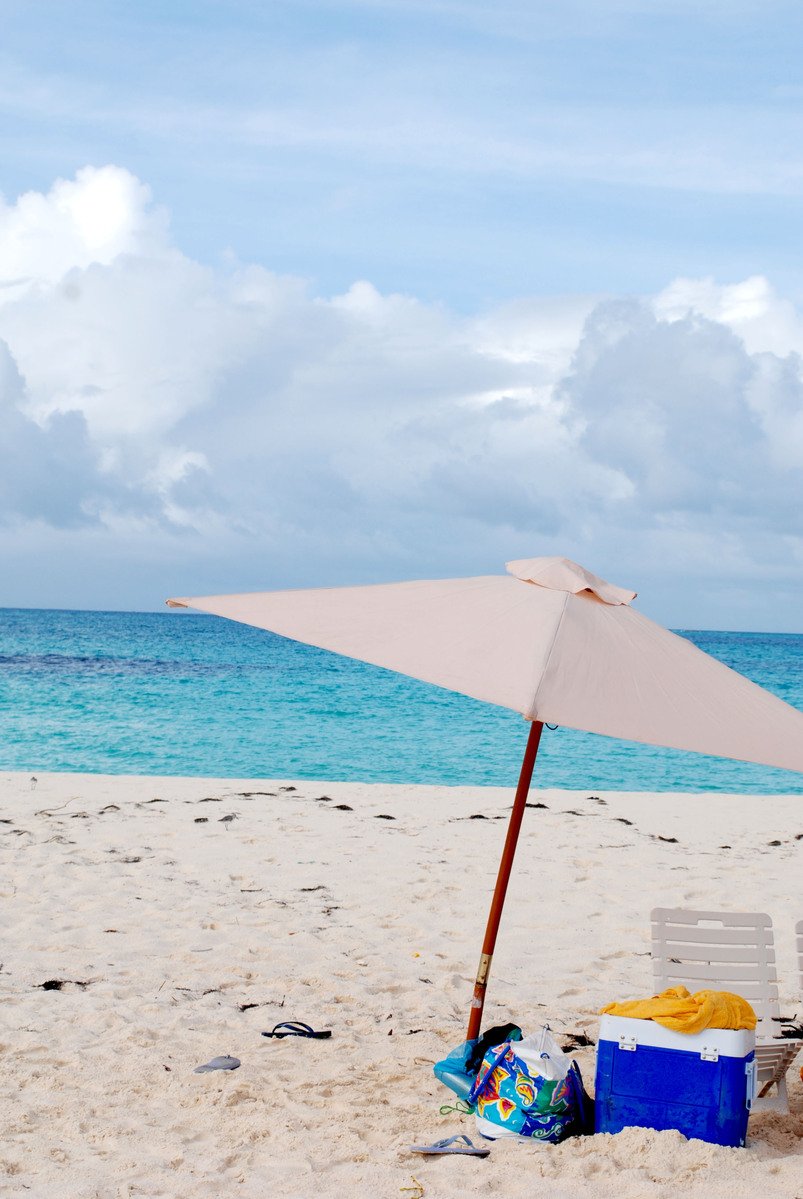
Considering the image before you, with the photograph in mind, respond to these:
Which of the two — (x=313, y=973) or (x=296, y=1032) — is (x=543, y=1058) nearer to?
(x=296, y=1032)

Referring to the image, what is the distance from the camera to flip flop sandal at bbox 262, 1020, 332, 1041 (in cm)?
510

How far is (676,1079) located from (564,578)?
180cm

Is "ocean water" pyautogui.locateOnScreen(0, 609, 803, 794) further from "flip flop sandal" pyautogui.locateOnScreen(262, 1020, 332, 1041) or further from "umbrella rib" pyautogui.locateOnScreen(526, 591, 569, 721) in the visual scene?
"umbrella rib" pyautogui.locateOnScreen(526, 591, 569, 721)

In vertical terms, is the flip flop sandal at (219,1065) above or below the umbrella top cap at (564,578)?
below

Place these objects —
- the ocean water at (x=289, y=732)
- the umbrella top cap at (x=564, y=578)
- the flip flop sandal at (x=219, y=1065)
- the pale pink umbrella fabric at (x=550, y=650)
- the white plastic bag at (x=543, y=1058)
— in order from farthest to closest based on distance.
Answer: the ocean water at (x=289, y=732) < the flip flop sandal at (x=219, y=1065) < the umbrella top cap at (x=564, y=578) < the white plastic bag at (x=543, y=1058) < the pale pink umbrella fabric at (x=550, y=650)

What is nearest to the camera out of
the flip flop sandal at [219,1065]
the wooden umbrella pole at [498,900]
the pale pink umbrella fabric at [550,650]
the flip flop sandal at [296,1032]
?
the pale pink umbrella fabric at [550,650]

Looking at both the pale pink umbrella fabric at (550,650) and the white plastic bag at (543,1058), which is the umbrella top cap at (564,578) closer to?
the pale pink umbrella fabric at (550,650)

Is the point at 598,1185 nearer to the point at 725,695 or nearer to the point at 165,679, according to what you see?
the point at 725,695

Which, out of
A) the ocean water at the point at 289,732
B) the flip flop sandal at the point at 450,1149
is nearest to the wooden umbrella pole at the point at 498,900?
the flip flop sandal at the point at 450,1149

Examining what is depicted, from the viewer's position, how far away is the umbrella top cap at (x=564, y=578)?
4.11 metres

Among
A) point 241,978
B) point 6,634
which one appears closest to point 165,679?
point 6,634

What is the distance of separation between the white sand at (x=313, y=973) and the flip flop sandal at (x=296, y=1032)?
58 mm

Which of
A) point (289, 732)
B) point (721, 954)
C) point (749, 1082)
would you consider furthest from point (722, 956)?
point (289, 732)

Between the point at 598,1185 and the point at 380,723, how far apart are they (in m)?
22.8
